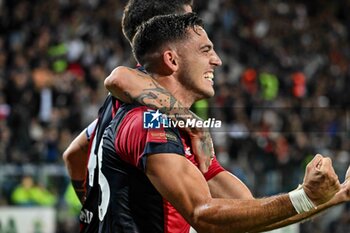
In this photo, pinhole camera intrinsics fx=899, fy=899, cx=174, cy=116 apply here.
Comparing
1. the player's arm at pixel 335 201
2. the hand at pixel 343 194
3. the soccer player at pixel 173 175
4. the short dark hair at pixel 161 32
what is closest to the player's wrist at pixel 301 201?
the soccer player at pixel 173 175

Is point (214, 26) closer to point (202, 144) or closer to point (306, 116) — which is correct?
point (306, 116)

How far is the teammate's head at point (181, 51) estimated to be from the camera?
433 centimetres

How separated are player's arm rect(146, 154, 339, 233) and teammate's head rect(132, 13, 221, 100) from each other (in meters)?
0.50

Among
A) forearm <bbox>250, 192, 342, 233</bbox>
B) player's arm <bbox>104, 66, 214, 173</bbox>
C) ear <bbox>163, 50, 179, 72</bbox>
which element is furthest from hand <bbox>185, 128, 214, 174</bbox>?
forearm <bbox>250, 192, 342, 233</bbox>

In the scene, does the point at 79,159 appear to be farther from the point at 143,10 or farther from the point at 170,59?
the point at 170,59

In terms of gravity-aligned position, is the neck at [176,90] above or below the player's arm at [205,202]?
above

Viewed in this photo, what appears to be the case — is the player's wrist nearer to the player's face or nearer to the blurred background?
the player's face

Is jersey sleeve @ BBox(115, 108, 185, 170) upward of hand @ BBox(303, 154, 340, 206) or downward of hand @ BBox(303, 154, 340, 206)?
upward

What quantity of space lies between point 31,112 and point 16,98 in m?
0.36

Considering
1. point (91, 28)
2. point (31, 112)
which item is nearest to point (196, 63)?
point (31, 112)

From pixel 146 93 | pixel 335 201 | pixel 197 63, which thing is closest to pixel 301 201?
pixel 335 201

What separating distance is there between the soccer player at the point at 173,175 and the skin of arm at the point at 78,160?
82 cm

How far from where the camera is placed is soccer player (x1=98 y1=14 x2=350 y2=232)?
3822 mm

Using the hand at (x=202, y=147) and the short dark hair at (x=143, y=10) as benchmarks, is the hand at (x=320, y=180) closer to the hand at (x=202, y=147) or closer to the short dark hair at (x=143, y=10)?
the hand at (x=202, y=147)
